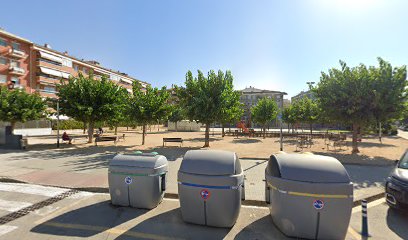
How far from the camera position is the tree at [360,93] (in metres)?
12.3

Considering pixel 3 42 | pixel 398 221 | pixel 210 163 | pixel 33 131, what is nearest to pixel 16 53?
pixel 3 42

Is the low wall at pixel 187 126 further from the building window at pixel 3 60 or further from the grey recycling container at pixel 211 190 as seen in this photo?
the grey recycling container at pixel 211 190

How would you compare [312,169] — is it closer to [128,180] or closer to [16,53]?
[128,180]

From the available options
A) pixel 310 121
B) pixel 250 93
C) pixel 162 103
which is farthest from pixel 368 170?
pixel 250 93

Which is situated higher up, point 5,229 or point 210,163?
point 210,163

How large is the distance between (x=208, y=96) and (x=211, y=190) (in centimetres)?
1187

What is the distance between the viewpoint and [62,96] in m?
16.1

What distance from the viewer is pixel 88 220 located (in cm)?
472

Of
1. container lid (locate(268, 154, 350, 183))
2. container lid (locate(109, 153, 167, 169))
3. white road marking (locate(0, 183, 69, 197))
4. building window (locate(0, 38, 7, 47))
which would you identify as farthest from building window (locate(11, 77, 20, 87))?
container lid (locate(268, 154, 350, 183))

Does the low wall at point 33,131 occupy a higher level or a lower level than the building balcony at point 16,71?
lower

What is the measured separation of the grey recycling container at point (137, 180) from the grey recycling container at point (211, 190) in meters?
0.98

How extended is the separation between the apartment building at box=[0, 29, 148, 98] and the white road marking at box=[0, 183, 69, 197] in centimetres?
2875

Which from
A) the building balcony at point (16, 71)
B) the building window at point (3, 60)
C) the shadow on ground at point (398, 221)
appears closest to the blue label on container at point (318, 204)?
the shadow on ground at point (398, 221)

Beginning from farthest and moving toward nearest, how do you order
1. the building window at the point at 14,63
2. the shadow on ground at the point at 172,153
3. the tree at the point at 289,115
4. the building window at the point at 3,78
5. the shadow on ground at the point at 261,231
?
1. the building window at the point at 14,63
2. the building window at the point at 3,78
3. the tree at the point at 289,115
4. the shadow on ground at the point at 172,153
5. the shadow on ground at the point at 261,231
